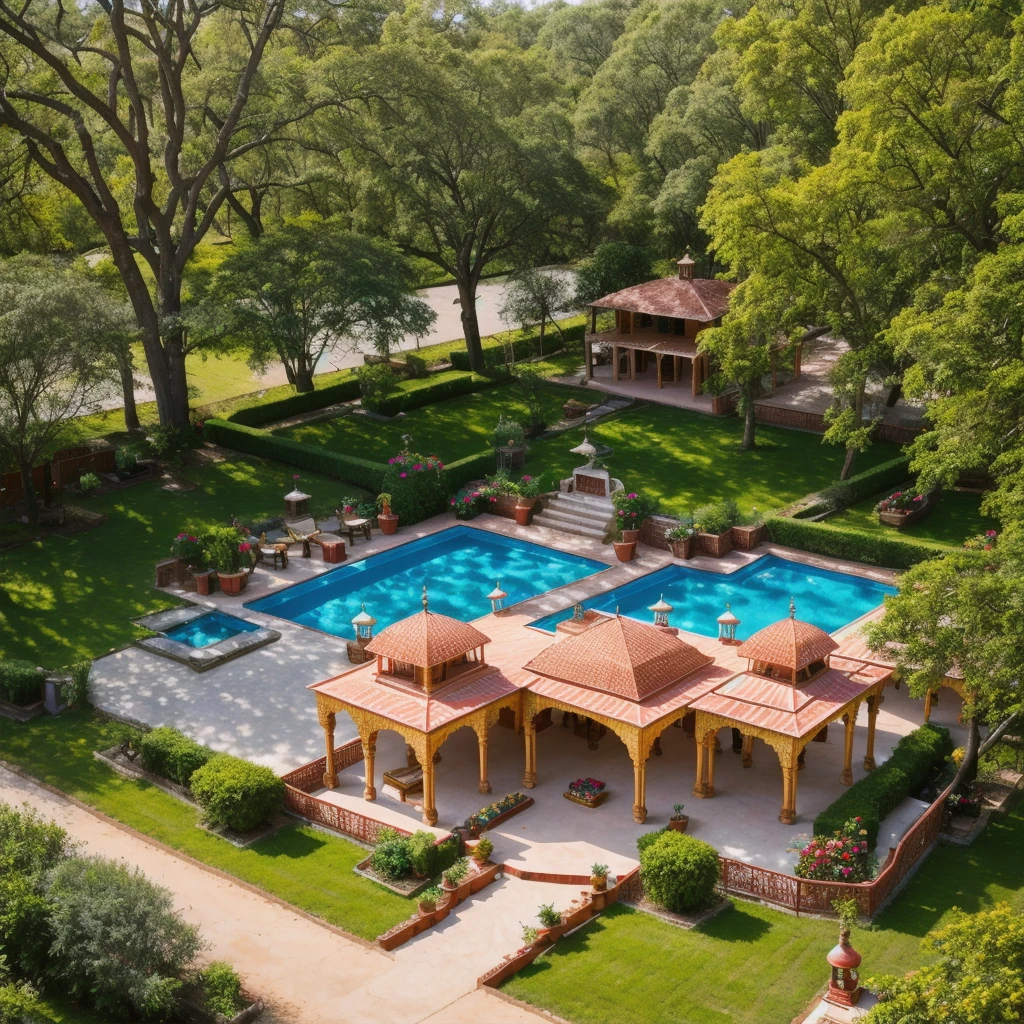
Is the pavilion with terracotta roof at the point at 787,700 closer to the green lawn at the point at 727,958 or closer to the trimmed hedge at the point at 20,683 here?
the green lawn at the point at 727,958

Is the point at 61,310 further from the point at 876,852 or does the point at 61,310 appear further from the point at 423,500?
the point at 876,852

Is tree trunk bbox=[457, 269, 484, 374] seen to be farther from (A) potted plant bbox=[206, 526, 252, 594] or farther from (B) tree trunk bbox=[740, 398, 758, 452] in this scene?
(A) potted plant bbox=[206, 526, 252, 594]

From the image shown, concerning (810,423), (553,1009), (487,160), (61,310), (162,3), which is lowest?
(553,1009)

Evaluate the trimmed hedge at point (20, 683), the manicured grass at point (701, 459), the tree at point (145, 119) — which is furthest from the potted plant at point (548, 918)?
the tree at point (145, 119)

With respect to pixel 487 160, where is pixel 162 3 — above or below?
above

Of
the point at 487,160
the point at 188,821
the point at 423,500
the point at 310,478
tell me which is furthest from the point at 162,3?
the point at 188,821

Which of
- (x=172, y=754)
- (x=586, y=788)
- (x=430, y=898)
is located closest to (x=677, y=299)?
(x=586, y=788)

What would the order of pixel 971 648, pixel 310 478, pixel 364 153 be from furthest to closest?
pixel 364 153, pixel 310 478, pixel 971 648
